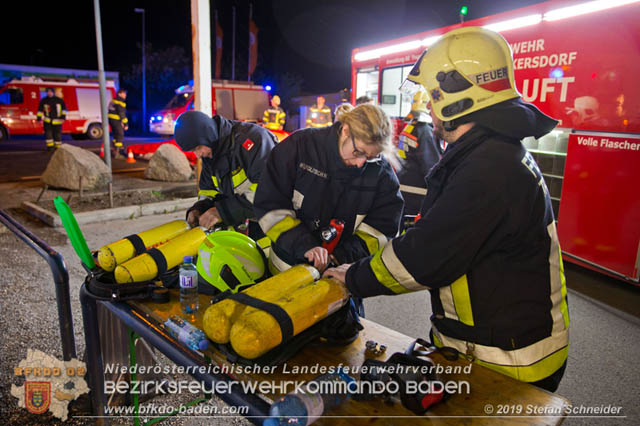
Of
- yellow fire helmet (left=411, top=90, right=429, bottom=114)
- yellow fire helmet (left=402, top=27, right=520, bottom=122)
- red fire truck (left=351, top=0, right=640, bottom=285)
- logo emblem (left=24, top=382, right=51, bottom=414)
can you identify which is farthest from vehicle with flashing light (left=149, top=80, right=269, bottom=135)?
yellow fire helmet (left=402, top=27, right=520, bottom=122)

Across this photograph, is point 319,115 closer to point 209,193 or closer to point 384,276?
point 209,193

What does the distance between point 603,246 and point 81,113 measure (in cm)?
2261

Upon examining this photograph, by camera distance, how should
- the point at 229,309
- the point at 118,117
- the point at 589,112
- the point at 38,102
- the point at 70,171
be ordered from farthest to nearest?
the point at 38,102, the point at 118,117, the point at 70,171, the point at 589,112, the point at 229,309

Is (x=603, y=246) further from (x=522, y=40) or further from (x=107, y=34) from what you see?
(x=107, y=34)

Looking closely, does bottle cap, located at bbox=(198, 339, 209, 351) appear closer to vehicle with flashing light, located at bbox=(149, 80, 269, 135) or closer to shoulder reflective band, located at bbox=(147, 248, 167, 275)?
shoulder reflective band, located at bbox=(147, 248, 167, 275)

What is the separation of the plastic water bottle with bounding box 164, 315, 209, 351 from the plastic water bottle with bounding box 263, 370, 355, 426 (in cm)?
52

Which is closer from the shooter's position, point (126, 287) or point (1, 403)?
point (126, 287)

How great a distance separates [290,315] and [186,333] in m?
0.52

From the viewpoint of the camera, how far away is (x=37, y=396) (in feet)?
9.25

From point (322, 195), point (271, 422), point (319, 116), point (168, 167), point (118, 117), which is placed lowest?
point (168, 167)

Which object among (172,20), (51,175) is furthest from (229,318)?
(172,20)

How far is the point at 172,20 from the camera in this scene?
47.7 meters

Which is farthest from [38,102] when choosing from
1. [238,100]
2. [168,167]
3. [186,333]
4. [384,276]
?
[384,276]

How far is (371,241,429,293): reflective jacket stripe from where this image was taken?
4.99ft
